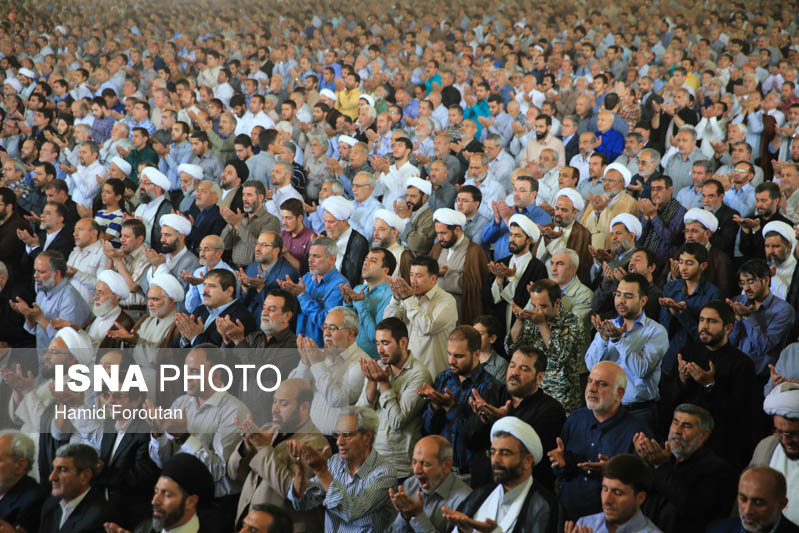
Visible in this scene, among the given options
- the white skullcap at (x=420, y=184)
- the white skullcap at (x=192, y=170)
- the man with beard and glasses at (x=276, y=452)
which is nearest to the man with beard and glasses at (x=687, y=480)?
the man with beard and glasses at (x=276, y=452)

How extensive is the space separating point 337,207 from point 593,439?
3222 millimetres

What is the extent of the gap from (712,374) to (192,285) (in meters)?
3.46

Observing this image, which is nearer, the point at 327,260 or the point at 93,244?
the point at 327,260

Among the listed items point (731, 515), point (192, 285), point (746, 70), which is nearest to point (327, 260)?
point (192, 285)

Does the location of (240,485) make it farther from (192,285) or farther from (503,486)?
(192,285)

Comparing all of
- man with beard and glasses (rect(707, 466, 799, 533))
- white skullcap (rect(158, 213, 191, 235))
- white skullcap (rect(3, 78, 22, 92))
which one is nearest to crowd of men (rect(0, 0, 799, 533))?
man with beard and glasses (rect(707, 466, 799, 533))

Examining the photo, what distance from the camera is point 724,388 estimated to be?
4.58 meters

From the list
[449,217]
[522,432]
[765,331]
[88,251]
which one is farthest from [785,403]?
[88,251]

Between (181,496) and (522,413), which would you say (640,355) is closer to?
(522,413)

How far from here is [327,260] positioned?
5965 mm

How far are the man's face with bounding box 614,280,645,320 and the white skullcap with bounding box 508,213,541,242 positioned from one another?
4.58ft

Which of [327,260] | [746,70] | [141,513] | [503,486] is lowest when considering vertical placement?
[141,513]

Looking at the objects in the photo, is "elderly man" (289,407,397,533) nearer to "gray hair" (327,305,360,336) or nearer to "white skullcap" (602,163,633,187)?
"gray hair" (327,305,360,336)

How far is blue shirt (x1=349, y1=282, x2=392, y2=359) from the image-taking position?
577 cm
